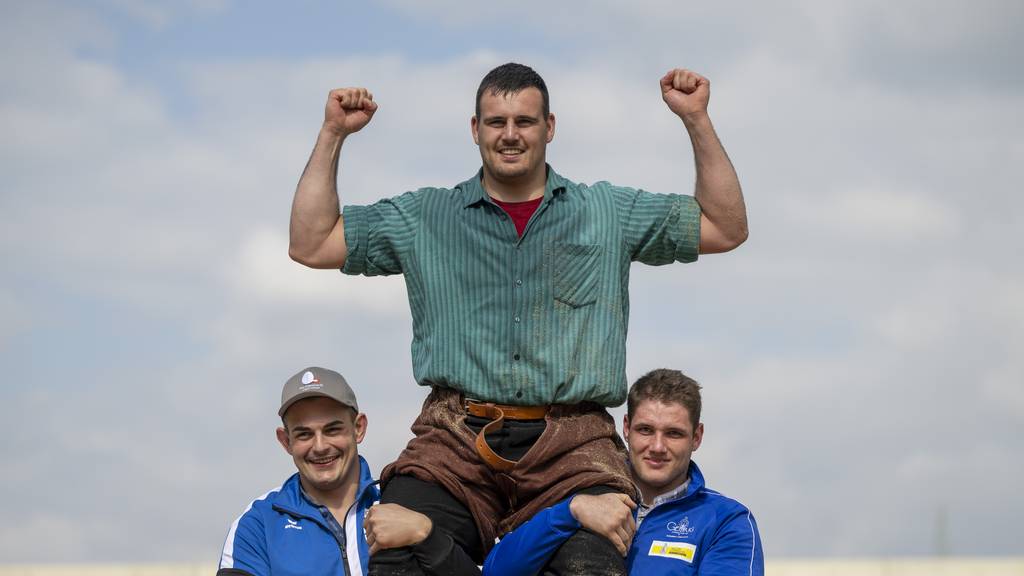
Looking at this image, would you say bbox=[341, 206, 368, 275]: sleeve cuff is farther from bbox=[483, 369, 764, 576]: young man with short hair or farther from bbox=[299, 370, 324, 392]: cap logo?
bbox=[483, 369, 764, 576]: young man with short hair

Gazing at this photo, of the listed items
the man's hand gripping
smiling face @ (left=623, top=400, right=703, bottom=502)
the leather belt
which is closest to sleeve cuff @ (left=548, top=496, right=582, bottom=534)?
the man's hand gripping

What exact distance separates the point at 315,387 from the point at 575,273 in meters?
1.38

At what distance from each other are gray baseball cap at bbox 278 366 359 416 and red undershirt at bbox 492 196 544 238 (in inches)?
46.8

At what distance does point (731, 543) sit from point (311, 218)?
249 cm

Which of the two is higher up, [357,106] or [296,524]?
[357,106]

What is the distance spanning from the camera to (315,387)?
22.3 ft

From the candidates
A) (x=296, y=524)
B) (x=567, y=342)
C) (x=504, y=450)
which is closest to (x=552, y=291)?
(x=567, y=342)

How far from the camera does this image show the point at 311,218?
6.70m

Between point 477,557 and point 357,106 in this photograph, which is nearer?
point 477,557

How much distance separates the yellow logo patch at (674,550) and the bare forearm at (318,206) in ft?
6.58

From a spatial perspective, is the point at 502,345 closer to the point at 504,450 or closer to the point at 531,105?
the point at 504,450

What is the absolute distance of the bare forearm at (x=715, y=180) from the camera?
6.69m

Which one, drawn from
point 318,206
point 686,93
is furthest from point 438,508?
point 686,93

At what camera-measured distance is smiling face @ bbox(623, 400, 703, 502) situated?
6.81 meters
